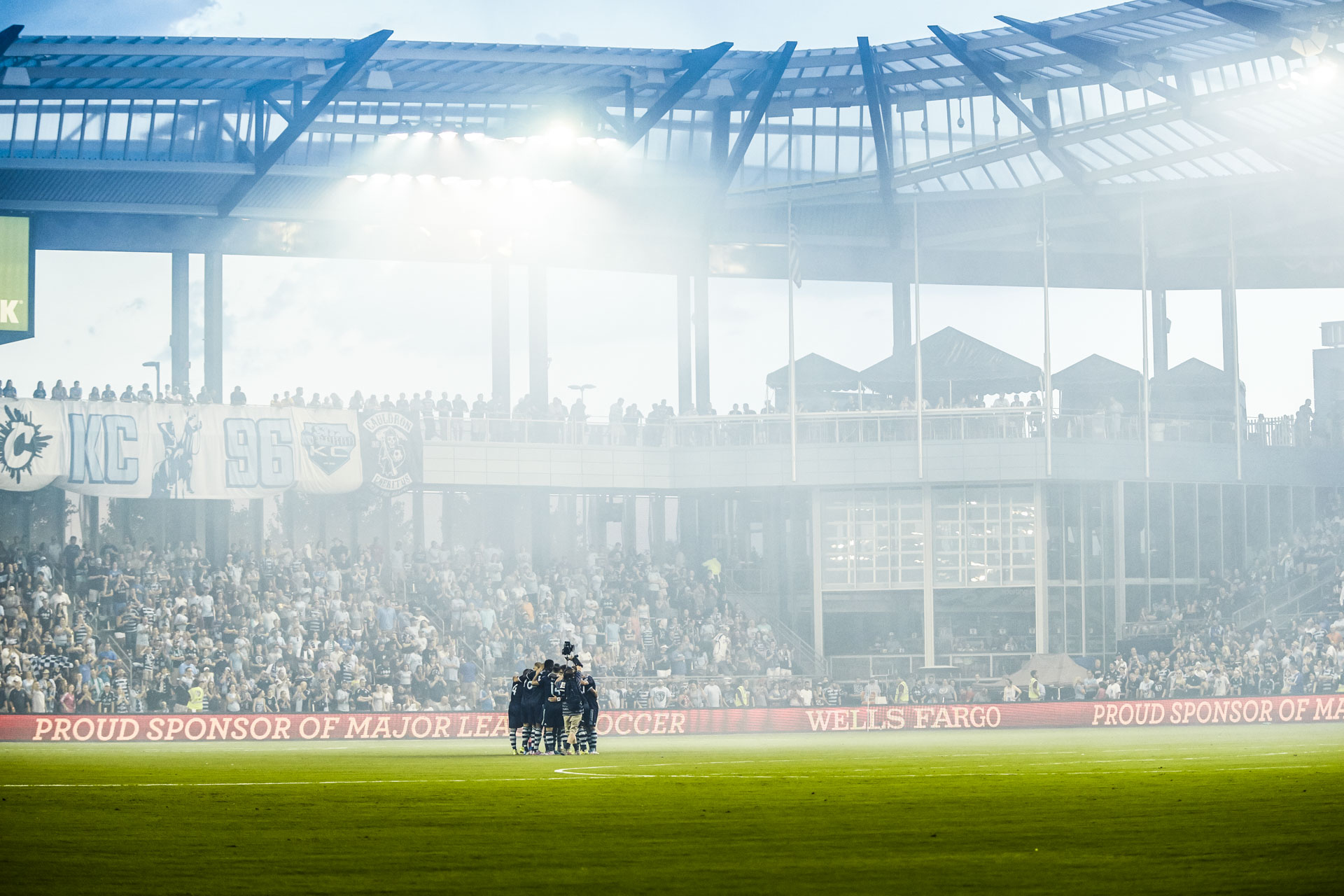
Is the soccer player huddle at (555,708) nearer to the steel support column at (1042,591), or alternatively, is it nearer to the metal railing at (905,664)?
the metal railing at (905,664)

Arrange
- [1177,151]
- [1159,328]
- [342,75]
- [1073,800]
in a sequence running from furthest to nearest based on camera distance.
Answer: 1. [1159,328]
2. [1177,151]
3. [342,75]
4. [1073,800]

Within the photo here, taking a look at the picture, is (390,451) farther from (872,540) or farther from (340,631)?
(872,540)

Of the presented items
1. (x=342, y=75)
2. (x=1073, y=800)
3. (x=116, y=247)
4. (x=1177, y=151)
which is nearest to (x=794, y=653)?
(x=1177, y=151)

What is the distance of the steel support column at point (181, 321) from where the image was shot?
49.4 meters

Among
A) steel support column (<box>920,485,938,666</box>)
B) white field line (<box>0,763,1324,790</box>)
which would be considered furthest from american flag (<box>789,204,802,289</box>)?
white field line (<box>0,763,1324,790</box>)

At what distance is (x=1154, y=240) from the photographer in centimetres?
5441

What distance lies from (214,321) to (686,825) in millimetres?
41390

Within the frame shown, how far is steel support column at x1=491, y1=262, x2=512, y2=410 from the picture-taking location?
5406cm

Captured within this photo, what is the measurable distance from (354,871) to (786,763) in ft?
44.8

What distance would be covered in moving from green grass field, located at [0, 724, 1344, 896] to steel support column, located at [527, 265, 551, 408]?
3115 cm

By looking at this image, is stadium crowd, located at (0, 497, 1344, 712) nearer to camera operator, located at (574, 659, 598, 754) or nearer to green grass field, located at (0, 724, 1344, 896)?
green grass field, located at (0, 724, 1344, 896)

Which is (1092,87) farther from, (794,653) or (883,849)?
(883,849)

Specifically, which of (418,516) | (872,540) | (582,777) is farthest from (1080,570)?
(582,777)

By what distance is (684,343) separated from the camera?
5494cm
